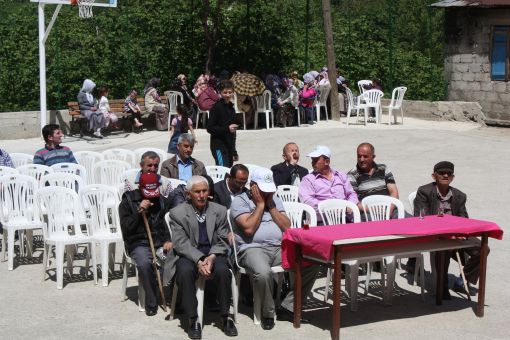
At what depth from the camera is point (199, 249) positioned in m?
8.34

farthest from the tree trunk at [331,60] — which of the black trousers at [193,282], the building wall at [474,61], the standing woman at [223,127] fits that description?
the black trousers at [193,282]

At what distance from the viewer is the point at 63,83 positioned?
22.1 metres

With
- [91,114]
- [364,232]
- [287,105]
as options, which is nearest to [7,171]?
[364,232]

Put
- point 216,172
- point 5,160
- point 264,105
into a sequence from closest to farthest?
point 5,160 → point 216,172 → point 264,105

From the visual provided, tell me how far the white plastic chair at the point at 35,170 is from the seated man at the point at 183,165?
1.49 m

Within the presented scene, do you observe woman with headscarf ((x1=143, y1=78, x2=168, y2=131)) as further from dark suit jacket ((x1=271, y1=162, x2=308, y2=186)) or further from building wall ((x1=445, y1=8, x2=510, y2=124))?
dark suit jacket ((x1=271, y1=162, x2=308, y2=186))

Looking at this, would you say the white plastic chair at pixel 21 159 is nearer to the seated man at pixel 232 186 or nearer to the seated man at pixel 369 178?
the seated man at pixel 232 186

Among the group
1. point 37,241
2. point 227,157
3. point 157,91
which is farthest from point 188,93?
point 37,241

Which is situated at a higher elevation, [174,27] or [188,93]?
[174,27]

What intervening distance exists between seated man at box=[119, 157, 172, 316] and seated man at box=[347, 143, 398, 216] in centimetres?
220

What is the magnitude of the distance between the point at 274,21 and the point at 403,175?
10.2m

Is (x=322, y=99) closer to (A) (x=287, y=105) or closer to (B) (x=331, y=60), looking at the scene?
(B) (x=331, y=60)

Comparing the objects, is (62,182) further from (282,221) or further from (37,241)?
(282,221)

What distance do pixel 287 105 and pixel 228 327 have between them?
48.3 feet
